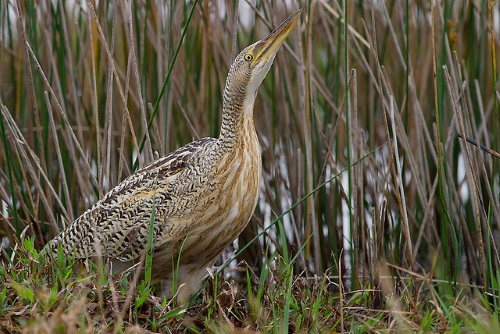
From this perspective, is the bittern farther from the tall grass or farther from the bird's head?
the tall grass

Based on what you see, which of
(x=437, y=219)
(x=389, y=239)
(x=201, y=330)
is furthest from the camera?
(x=437, y=219)

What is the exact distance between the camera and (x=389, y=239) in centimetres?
427

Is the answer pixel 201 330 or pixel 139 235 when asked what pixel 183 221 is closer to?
pixel 139 235

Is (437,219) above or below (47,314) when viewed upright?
below

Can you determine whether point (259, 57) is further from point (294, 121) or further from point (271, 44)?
point (294, 121)

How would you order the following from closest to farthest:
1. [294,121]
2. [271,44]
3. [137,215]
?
[271,44], [137,215], [294,121]

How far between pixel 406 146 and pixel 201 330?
1.39 m

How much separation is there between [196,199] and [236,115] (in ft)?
1.24

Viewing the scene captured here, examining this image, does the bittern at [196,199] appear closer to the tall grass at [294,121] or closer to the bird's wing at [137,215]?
the bird's wing at [137,215]

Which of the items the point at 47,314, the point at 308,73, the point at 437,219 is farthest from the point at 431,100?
the point at 47,314

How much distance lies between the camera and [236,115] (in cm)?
336

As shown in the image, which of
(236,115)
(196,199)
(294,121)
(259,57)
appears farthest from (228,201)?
A: (294,121)

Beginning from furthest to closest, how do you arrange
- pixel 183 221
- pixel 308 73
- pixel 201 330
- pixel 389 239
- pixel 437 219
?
1. pixel 437 219
2. pixel 389 239
3. pixel 308 73
4. pixel 183 221
5. pixel 201 330

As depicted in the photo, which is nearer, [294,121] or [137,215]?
[137,215]
